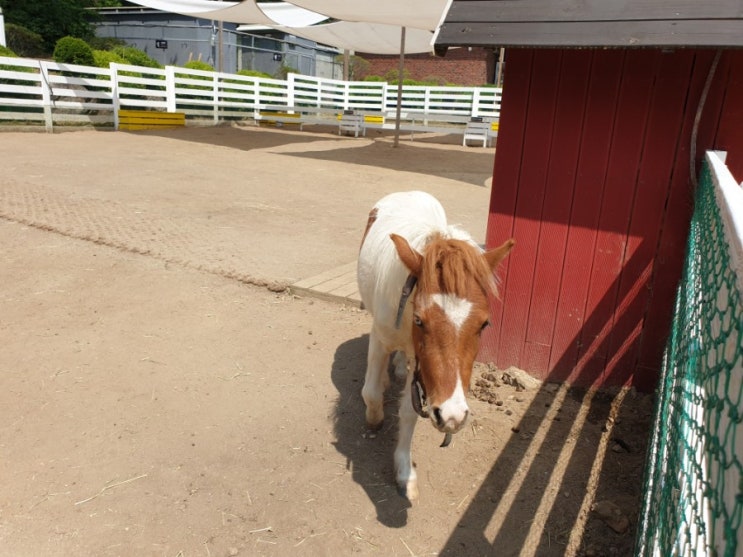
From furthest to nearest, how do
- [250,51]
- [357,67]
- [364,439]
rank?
[357,67] → [250,51] → [364,439]

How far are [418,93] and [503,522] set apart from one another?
23377 millimetres

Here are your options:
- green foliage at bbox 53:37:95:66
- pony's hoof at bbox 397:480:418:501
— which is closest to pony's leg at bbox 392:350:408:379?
pony's hoof at bbox 397:480:418:501

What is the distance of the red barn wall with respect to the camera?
318cm

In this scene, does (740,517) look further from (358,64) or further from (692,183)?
(358,64)

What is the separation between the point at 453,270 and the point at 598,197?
1828 mm

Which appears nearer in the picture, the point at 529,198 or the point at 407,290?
the point at 407,290

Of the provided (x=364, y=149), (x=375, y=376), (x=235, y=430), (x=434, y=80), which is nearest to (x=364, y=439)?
(x=375, y=376)

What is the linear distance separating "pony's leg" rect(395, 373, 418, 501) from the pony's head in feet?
1.81

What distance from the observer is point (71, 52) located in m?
15.5

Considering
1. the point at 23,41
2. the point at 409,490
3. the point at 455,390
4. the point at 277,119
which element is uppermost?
the point at 23,41

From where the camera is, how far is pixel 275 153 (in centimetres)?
1384

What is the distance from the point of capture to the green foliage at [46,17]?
27.6 m

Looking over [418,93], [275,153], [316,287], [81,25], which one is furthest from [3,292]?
[81,25]

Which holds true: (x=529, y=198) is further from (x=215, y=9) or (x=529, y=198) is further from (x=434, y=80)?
(x=434, y=80)
